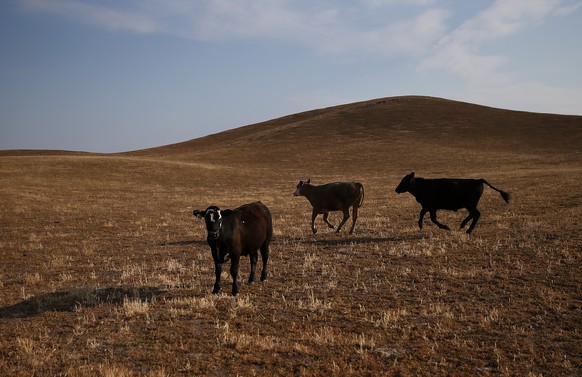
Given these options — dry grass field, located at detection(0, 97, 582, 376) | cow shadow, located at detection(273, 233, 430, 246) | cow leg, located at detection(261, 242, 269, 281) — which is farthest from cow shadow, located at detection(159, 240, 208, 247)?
cow leg, located at detection(261, 242, 269, 281)

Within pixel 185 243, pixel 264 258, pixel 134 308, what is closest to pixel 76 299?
pixel 134 308

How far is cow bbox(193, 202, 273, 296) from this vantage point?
8.62 meters

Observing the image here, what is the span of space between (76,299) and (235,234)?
3516 mm

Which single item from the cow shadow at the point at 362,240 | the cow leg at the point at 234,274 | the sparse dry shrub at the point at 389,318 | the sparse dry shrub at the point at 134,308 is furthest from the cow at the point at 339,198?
the sparse dry shrub at the point at 134,308

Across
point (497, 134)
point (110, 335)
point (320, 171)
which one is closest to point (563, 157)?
point (497, 134)

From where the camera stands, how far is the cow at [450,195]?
15398 mm

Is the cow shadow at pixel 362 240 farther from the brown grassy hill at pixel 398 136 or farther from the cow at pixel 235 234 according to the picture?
the brown grassy hill at pixel 398 136

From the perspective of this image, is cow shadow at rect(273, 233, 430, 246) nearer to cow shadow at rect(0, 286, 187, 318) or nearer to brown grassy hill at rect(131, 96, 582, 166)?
cow shadow at rect(0, 286, 187, 318)

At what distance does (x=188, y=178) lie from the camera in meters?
45.1

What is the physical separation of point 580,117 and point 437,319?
92.6 meters

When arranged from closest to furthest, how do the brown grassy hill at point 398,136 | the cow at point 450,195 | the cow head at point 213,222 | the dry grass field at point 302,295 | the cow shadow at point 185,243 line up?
the dry grass field at point 302,295 → the cow head at point 213,222 → the cow shadow at point 185,243 → the cow at point 450,195 → the brown grassy hill at point 398,136

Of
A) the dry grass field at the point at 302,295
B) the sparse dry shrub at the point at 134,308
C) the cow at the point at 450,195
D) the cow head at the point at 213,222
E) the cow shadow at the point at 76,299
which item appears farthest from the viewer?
the cow at the point at 450,195

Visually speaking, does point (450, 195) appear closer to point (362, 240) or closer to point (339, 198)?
point (362, 240)

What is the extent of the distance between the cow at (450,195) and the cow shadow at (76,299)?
404 inches
